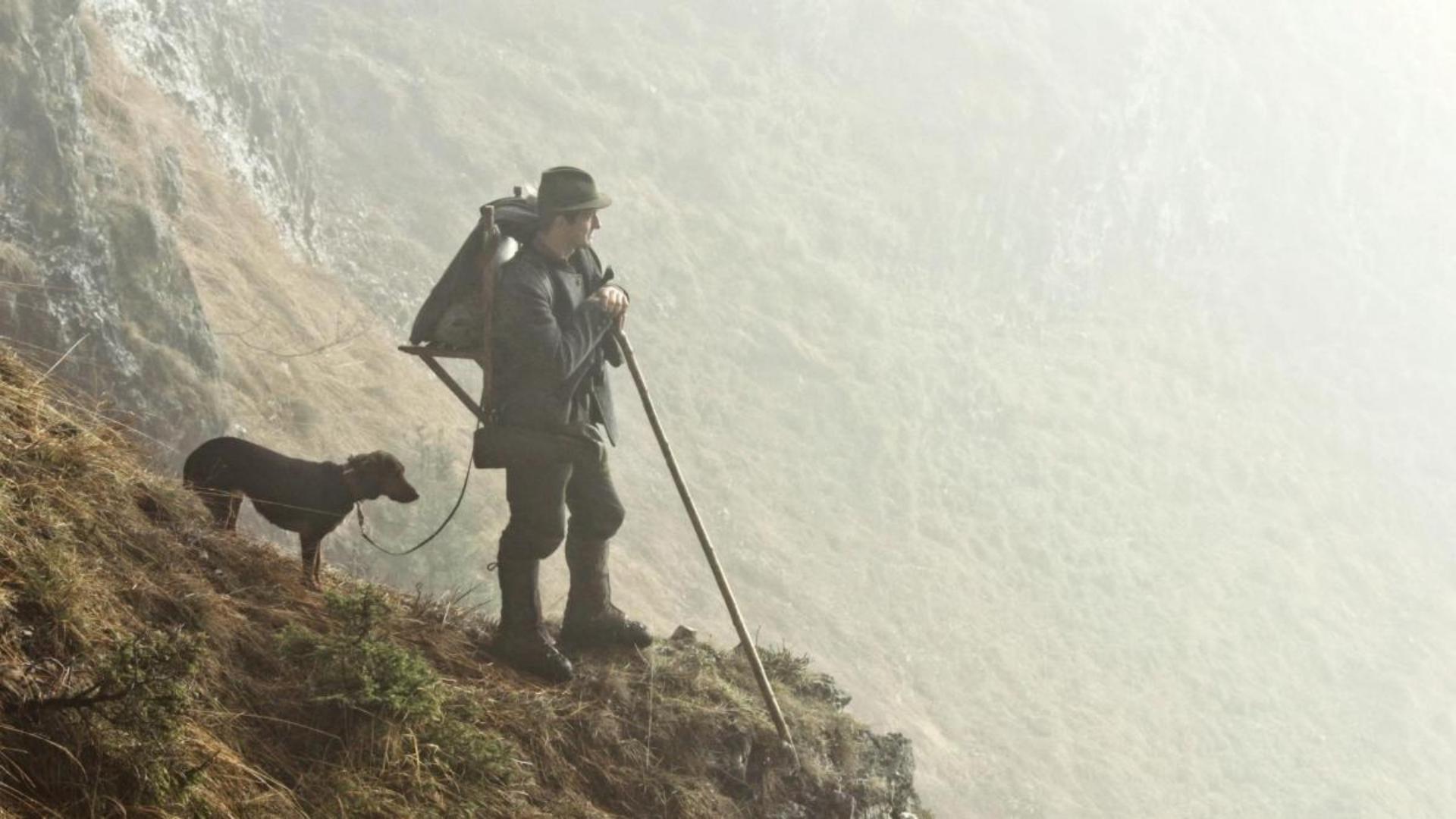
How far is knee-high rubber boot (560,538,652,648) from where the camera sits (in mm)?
5656

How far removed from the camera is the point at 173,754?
10.8 feet

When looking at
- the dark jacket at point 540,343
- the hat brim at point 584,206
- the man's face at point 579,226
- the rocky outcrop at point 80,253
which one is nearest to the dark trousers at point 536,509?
the dark jacket at point 540,343

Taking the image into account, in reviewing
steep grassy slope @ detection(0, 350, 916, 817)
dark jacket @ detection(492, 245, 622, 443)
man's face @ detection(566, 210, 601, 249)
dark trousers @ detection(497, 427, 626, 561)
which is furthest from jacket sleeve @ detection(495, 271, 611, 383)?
steep grassy slope @ detection(0, 350, 916, 817)

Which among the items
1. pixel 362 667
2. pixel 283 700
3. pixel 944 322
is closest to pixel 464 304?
pixel 362 667

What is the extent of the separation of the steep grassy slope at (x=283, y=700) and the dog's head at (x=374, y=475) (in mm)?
436

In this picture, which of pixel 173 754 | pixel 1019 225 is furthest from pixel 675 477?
pixel 1019 225

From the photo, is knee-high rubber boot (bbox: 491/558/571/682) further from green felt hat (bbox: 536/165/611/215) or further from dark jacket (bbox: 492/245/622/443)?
green felt hat (bbox: 536/165/611/215)

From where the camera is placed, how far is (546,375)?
523 cm

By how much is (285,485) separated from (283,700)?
1.70m

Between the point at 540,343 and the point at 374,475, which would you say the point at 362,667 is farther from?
the point at 374,475

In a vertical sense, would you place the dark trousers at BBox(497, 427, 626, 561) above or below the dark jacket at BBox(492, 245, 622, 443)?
below

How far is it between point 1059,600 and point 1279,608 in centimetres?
697

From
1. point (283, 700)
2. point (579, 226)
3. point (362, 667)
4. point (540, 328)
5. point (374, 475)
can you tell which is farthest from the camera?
point (374, 475)

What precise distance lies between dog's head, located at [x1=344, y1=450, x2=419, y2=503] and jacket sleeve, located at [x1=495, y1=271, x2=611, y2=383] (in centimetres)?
100
